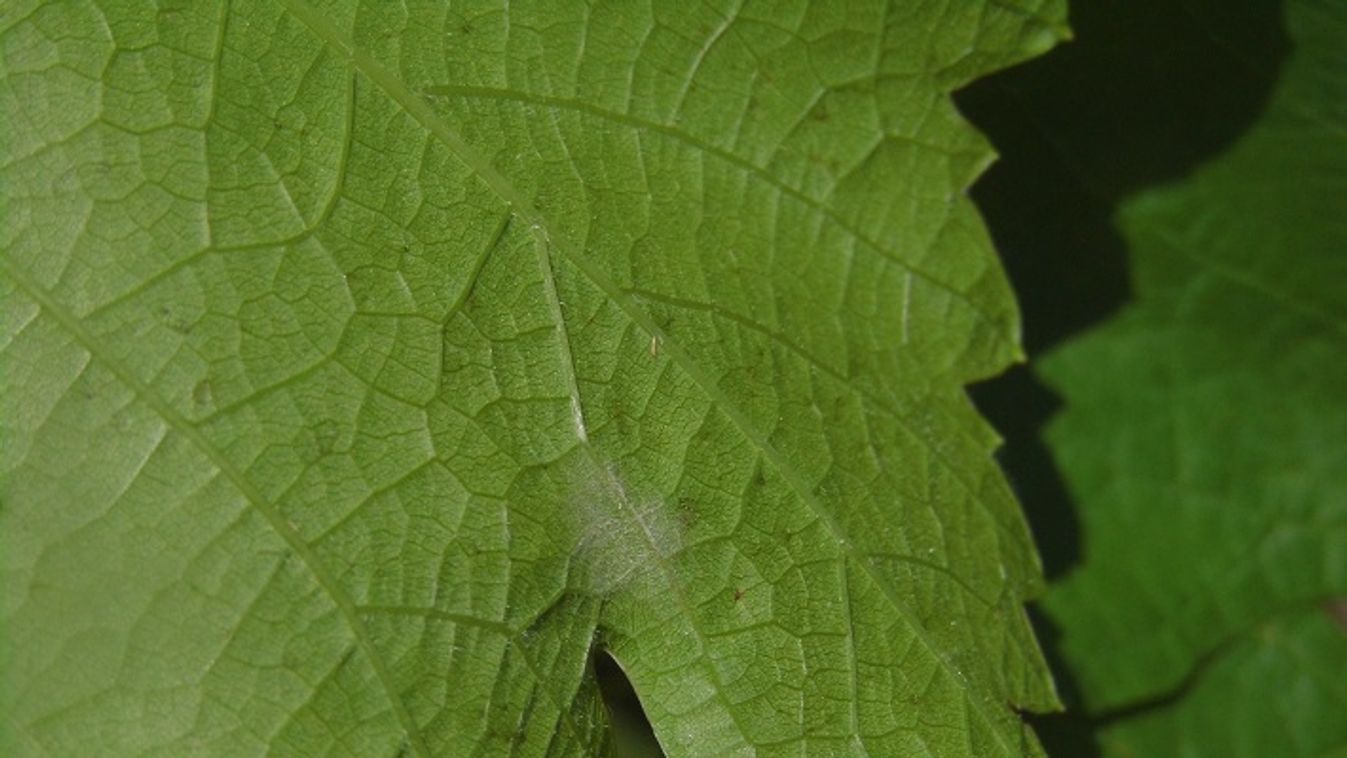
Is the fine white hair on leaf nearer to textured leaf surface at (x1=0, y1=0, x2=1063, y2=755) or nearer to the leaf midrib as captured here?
textured leaf surface at (x1=0, y1=0, x2=1063, y2=755)

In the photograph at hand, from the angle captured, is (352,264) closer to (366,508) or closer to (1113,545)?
(366,508)

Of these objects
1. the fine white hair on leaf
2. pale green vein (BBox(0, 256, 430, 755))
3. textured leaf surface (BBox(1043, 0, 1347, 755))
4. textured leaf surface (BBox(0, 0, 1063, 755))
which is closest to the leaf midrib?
textured leaf surface (BBox(0, 0, 1063, 755))

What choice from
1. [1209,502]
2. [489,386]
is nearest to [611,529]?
[489,386]

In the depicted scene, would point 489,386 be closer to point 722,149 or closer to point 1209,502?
point 722,149

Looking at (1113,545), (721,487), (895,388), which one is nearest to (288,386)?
(721,487)

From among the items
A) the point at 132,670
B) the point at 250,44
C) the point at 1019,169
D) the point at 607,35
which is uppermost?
the point at 250,44
